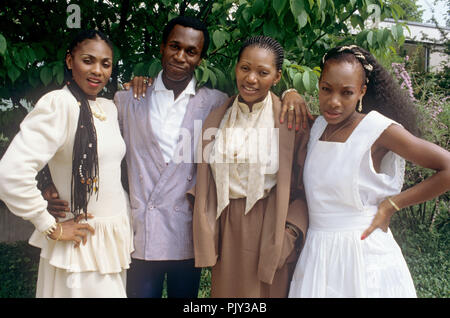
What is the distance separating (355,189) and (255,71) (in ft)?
2.53

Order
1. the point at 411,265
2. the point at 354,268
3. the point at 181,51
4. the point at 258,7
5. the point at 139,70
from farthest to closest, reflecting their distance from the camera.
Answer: the point at 411,265, the point at 139,70, the point at 258,7, the point at 181,51, the point at 354,268

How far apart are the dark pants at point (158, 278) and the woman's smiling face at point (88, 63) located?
1022 mm

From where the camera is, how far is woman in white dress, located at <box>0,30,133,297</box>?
181 centimetres

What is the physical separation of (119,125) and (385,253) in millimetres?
1567

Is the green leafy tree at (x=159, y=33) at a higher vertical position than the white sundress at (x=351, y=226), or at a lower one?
higher

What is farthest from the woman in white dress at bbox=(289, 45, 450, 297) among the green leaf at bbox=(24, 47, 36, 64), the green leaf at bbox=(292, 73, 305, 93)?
the green leaf at bbox=(24, 47, 36, 64)

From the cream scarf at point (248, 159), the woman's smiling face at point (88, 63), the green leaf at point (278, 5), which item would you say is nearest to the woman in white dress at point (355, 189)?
the cream scarf at point (248, 159)

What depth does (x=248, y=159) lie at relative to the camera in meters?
2.11

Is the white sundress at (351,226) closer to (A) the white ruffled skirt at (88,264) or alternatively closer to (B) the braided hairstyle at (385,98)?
(B) the braided hairstyle at (385,98)

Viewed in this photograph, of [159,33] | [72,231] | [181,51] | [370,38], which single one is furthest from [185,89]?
[159,33]

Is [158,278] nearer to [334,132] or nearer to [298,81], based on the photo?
[334,132]

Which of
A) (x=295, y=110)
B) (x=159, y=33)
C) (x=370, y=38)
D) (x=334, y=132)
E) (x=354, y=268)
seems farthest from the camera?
(x=159, y=33)

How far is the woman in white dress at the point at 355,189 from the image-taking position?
1.90 m

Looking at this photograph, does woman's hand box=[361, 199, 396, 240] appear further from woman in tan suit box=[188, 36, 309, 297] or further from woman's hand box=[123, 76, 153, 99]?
woman's hand box=[123, 76, 153, 99]
